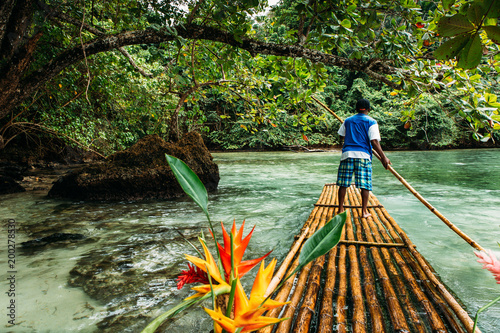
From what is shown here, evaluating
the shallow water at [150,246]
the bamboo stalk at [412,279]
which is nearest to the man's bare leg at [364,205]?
the bamboo stalk at [412,279]

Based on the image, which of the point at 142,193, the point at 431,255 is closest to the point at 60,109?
the point at 142,193

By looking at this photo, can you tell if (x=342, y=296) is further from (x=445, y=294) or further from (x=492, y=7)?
(x=492, y=7)

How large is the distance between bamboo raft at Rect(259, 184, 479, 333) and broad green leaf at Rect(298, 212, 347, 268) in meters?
0.55

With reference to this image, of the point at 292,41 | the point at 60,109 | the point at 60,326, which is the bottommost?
the point at 60,326

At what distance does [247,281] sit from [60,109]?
570cm

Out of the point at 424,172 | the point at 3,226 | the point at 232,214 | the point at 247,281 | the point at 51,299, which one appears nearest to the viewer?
the point at 51,299

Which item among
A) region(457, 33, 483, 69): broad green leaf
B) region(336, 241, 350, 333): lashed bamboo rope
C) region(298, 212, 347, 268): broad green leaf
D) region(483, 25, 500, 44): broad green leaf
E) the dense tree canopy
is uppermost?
the dense tree canopy

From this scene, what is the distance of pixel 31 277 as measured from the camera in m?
2.24

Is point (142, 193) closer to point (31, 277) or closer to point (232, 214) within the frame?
point (232, 214)

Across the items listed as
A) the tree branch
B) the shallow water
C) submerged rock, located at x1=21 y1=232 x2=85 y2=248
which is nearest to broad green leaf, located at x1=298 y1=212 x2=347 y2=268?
the shallow water

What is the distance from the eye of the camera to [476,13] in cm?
74

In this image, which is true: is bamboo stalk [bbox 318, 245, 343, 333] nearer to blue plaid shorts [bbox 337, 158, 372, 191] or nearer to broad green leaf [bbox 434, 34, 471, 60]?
broad green leaf [bbox 434, 34, 471, 60]

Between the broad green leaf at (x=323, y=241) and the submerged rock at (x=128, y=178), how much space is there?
4.54 metres

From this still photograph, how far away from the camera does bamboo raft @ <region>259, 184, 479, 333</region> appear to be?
4.25ft
